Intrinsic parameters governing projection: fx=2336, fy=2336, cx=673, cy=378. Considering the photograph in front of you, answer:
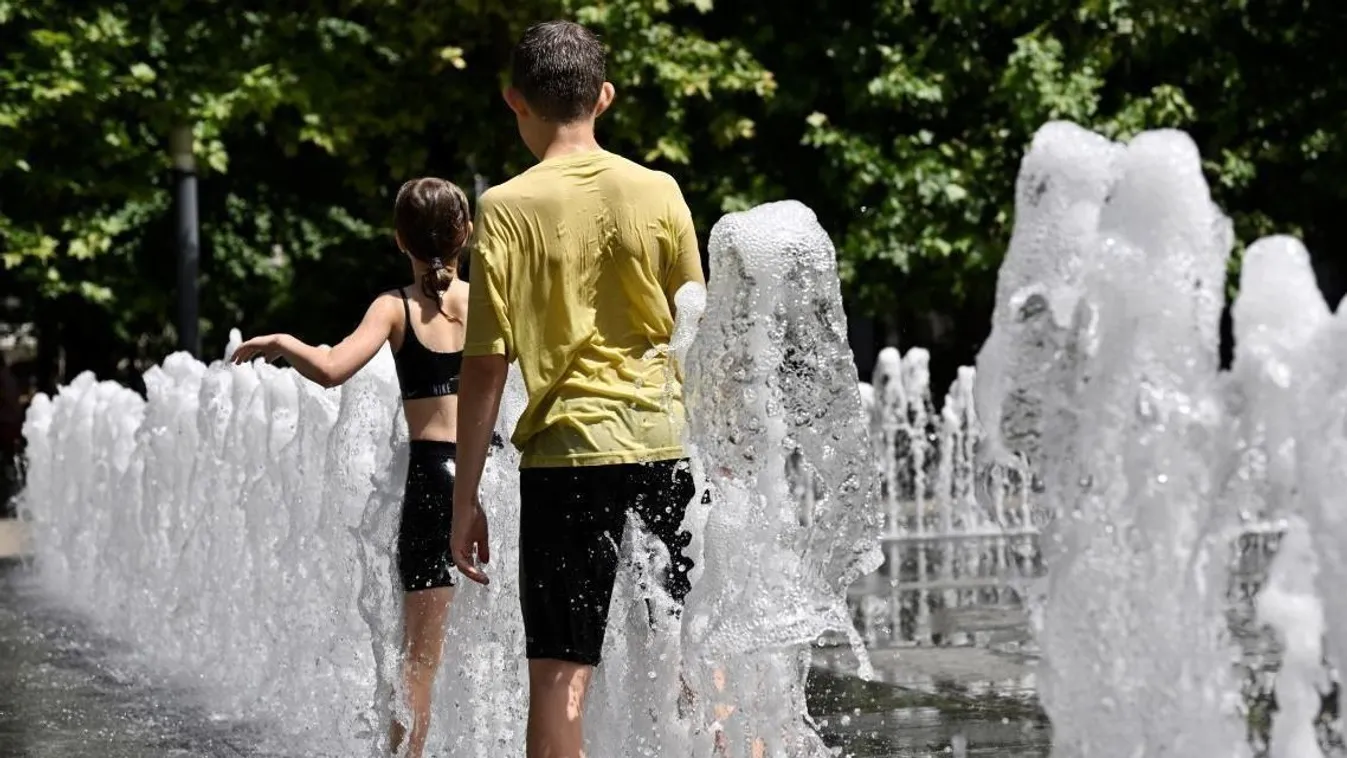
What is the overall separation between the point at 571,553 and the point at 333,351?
1.32 meters

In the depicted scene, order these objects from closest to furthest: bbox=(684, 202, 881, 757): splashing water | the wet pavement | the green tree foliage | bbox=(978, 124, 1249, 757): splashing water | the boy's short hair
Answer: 1. bbox=(978, 124, 1249, 757): splashing water
2. the boy's short hair
3. bbox=(684, 202, 881, 757): splashing water
4. the wet pavement
5. the green tree foliage

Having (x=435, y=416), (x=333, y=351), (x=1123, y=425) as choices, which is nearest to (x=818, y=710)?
(x=435, y=416)

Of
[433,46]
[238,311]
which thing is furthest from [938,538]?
[238,311]

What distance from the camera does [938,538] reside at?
15.4m

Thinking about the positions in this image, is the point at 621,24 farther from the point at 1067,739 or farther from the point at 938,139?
the point at 1067,739

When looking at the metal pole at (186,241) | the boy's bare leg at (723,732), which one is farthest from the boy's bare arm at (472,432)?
the metal pole at (186,241)

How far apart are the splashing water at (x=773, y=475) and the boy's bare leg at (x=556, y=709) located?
0.41 metres

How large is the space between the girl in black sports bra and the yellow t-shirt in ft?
3.84

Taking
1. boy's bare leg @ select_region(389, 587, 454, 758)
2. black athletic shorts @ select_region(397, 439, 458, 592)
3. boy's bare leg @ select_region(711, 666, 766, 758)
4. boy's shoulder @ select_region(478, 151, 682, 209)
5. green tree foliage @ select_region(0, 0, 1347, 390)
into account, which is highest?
green tree foliage @ select_region(0, 0, 1347, 390)

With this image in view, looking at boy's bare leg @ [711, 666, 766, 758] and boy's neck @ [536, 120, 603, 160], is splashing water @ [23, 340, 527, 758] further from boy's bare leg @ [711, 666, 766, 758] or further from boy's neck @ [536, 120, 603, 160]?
boy's neck @ [536, 120, 603, 160]

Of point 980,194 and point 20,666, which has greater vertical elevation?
point 980,194

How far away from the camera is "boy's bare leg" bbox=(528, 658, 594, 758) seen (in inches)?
159

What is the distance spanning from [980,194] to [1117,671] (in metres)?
15.3

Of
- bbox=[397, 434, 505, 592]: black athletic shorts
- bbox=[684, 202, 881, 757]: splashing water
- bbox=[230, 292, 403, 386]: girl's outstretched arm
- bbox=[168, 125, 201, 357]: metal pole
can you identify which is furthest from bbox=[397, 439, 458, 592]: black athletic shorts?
bbox=[168, 125, 201, 357]: metal pole
